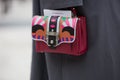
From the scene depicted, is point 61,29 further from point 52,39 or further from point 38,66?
point 38,66

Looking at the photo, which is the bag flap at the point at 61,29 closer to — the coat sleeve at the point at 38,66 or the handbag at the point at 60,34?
the handbag at the point at 60,34

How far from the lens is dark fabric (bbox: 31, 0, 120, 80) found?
879 millimetres

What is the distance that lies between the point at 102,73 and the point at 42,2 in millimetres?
313

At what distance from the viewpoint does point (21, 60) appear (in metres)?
3.68

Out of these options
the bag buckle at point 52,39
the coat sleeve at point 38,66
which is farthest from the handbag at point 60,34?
the coat sleeve at point 38,66

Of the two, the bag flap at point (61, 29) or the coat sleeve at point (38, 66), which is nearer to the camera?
the bag flap at point (61, 29)

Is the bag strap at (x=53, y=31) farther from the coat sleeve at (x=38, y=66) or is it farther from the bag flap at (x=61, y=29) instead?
the coat sleeve at (x=38, y=66)

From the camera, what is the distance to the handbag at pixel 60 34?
906 mm

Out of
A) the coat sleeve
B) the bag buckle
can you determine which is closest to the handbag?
the bag buckle

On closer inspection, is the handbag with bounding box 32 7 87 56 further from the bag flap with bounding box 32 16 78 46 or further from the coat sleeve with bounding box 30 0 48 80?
the coat sleeve with bounding box 30 0 48 80

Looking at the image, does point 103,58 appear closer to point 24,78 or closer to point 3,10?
point 24,78

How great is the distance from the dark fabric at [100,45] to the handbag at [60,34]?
3cm

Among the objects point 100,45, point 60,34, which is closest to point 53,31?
point 60,34

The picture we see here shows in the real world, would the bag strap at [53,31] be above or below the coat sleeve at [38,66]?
above
